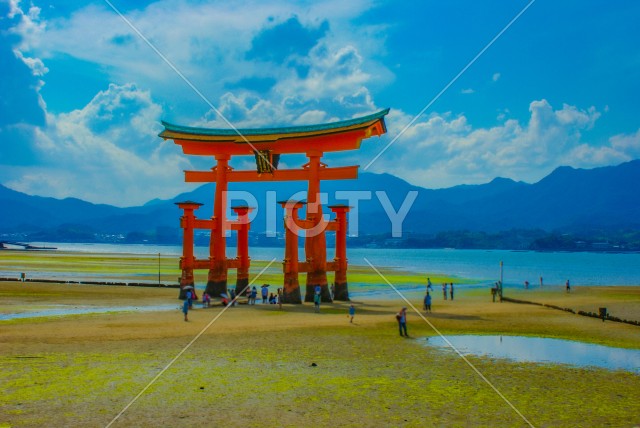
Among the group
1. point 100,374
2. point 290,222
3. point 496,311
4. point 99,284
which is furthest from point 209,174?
point 100,374

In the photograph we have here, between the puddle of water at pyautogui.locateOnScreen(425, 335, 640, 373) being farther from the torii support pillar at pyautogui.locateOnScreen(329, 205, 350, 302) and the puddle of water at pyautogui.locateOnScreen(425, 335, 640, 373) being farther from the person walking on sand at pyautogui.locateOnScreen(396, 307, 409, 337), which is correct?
the torii support pillar at pyautogui.locateOnScreen(329, 205, 350, 302)

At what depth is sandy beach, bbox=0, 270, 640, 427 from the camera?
33.9ft

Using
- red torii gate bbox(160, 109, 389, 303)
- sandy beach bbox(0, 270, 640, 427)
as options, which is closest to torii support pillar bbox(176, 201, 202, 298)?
red torii gate bbox(160, 109, 389, 303)

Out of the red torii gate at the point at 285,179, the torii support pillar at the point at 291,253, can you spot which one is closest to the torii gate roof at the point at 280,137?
the red torii gate at the point at 285,179

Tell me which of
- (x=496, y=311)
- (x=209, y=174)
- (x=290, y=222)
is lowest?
(x=496, y=311)

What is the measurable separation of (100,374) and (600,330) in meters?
19.9

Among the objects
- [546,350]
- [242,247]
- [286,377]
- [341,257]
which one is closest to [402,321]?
[546,350]

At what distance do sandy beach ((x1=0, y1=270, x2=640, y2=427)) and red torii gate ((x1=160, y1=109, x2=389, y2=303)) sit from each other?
8.27 metres

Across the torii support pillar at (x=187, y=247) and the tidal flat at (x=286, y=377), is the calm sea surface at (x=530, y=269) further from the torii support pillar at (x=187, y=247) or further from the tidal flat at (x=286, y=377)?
the tidal flat at (x=286, y=377)

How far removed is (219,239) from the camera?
116ft

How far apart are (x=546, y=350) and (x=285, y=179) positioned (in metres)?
20.6

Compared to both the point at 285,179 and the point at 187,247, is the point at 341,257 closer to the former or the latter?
the point at 285,179

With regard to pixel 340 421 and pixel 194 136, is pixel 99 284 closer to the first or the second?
pixel 194 136

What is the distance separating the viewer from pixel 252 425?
32.0 ft
